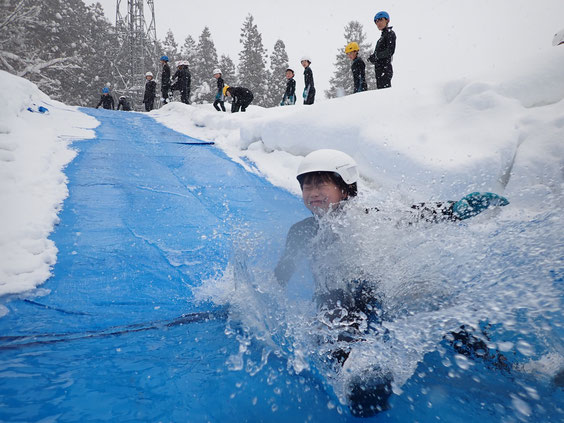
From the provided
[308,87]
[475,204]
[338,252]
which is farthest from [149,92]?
[475,204]

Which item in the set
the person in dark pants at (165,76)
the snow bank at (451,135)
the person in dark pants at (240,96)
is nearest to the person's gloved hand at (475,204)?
the snow bank at (451,135)

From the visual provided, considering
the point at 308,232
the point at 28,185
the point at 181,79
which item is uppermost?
the point at 181,79

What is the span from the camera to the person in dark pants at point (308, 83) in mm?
9867

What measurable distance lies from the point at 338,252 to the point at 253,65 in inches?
1436

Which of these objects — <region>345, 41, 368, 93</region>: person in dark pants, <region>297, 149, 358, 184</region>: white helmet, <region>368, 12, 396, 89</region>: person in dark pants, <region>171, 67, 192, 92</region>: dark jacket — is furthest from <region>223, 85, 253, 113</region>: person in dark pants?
<region>297, 149, 358, 184</region>: white helmet

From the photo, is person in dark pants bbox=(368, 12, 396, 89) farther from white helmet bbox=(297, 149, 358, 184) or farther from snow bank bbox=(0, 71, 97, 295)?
snow bank bbox=(0, 71, 97, 295)

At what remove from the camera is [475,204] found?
2.26 meters

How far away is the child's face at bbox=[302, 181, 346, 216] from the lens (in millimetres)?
2426

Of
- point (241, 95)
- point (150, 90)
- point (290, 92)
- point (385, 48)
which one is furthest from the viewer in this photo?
point (150, 90)

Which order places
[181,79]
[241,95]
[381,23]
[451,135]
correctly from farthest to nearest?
[181,79] < [241,95] < [381,23] < [451,135]

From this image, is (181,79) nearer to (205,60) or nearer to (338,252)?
(338,252)

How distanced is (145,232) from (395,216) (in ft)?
9.36

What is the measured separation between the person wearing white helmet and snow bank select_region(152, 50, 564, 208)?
1.63 m

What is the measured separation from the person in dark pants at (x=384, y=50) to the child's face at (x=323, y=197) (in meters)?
5.69
